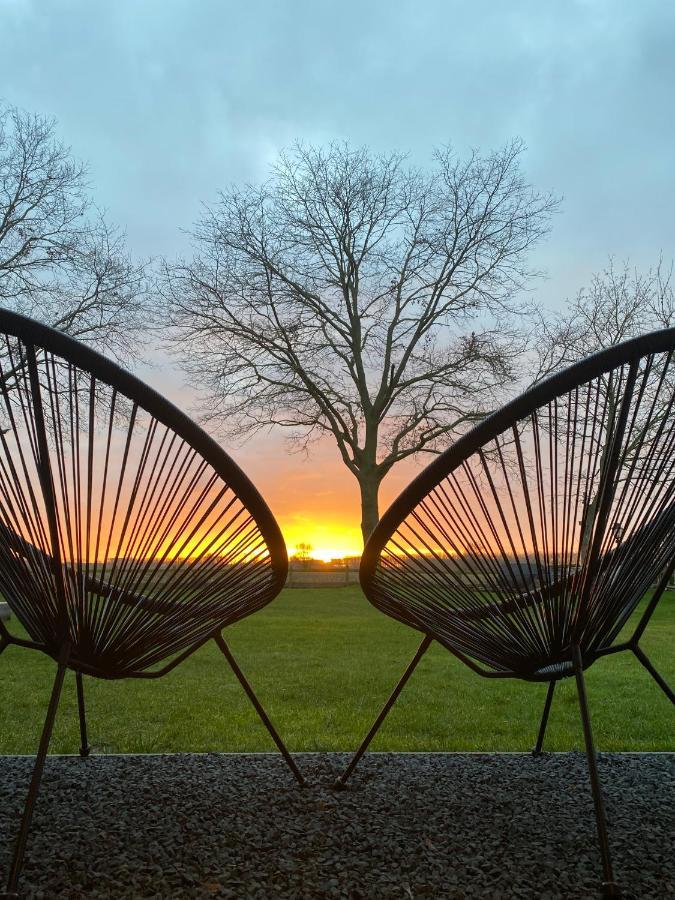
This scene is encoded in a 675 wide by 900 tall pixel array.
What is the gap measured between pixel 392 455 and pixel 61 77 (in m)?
6.97

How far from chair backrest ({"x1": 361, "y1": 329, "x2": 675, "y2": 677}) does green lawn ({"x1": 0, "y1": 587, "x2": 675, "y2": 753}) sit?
3.84 feet

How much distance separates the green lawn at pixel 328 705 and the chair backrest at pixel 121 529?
119 centimetres

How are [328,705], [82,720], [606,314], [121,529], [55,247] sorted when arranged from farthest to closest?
[606,314], [55,247], [328,705], [82,720], [121,529]

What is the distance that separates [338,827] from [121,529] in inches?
31.5

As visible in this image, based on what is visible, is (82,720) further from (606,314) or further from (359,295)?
(606,314)

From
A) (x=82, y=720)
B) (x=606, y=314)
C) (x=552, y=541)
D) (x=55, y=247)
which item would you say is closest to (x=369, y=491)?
(x=606, y=314)

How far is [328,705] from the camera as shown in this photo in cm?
356

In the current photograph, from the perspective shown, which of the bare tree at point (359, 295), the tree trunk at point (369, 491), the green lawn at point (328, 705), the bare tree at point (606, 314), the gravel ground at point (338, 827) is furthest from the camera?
the bare tree at point (359, 295)

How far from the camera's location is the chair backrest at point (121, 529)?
133cm

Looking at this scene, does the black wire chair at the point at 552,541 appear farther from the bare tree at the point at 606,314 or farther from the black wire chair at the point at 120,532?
the bare tree at the point at 606,314

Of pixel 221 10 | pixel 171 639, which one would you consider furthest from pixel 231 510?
pixel 221 10

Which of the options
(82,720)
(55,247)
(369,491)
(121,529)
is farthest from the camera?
(369,491)

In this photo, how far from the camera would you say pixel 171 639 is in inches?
63.3

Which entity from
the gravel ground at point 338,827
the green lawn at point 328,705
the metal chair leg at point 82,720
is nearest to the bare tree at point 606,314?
the green lawn at point 328,705
